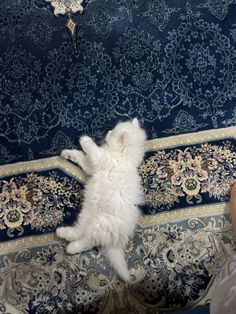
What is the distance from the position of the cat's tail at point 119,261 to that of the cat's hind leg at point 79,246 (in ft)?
0.24

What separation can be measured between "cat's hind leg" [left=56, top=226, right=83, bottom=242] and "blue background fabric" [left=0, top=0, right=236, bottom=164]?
300 millimetres

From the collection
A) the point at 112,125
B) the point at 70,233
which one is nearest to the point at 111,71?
the point at 112,125

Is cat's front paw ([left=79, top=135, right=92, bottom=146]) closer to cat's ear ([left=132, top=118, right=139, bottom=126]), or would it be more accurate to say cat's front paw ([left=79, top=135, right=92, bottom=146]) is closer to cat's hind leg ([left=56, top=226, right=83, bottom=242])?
cat's ear ([left=132, top=118, right=139, bottom=126])

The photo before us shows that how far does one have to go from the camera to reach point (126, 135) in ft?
5.11

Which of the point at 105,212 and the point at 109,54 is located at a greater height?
the point at 109,54

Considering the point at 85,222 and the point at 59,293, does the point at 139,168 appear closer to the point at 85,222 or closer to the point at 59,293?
the point at 85,222

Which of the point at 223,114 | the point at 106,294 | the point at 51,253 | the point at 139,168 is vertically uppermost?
the point at 223,114

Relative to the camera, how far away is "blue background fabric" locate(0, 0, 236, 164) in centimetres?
169

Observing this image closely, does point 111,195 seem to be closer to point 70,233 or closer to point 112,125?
point 70,233

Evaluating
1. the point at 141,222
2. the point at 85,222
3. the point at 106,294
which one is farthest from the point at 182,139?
the point at 106,294

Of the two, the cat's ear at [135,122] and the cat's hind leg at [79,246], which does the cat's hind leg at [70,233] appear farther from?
the cat's ear at [135,122]

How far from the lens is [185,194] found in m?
1.62

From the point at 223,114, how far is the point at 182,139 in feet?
0.61

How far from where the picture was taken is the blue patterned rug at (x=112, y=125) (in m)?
1.54
